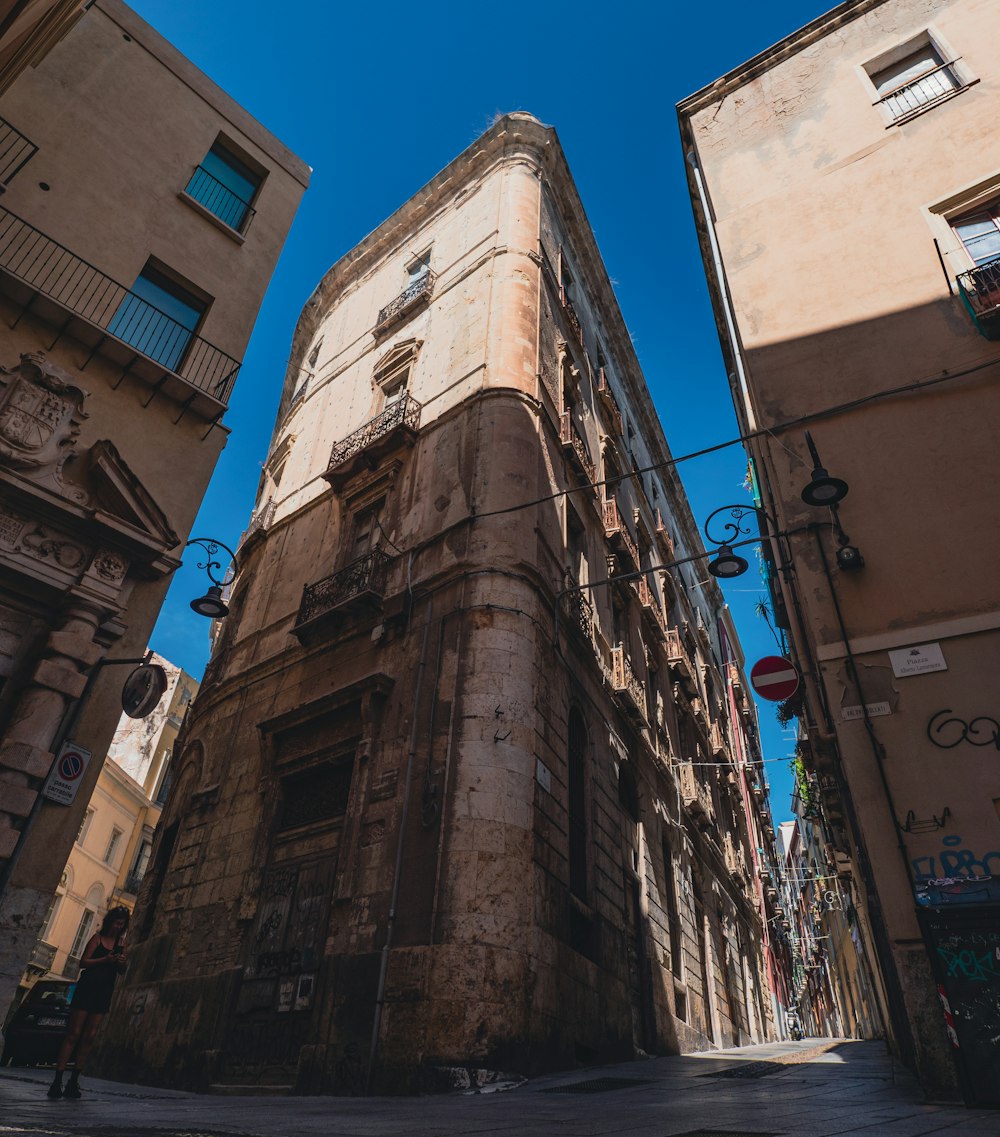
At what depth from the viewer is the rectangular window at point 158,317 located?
10.9 metres

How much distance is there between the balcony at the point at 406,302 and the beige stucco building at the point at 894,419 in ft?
23.5

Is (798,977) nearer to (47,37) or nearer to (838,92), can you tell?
(838,92)

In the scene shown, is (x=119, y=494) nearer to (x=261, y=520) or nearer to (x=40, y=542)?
(x=40, y=542)

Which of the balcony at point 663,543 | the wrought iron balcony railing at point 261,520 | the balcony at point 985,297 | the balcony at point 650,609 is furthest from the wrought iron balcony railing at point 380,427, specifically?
the balcony at point 663,543

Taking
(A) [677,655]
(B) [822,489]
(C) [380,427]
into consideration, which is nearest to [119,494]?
(C) [380,427]

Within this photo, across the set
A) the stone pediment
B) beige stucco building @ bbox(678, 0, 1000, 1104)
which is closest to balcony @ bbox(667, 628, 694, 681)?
Answer: beige stucco building @ bbox(678, 0, 1000, 1104)

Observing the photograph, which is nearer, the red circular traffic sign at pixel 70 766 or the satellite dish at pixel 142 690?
the red circular traffic sign at pixel 70 766

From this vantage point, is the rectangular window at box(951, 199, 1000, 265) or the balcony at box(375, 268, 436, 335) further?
the balcony at box(375, 268, 436, 335)

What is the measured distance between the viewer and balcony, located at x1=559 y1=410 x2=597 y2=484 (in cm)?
1586

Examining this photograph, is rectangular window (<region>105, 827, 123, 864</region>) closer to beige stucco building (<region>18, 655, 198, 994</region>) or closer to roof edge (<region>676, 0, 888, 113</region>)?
beige stucco building (<region>18, 655, 198, 994</region>)

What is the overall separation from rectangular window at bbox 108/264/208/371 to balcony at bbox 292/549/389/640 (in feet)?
15.1

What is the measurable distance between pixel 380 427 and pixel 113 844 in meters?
23.1

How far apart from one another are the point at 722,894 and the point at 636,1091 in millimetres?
18340

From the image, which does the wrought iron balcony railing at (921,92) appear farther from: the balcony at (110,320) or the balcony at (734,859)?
the balcony at (734,859)
